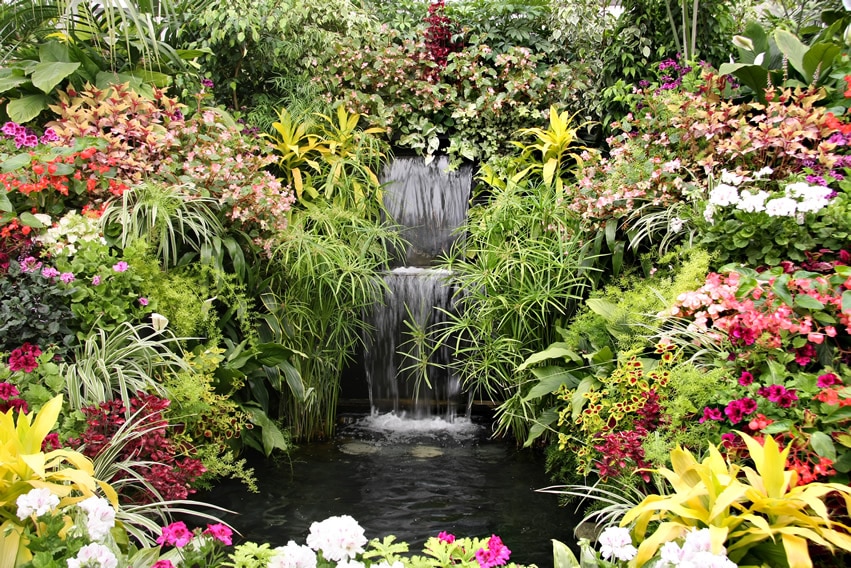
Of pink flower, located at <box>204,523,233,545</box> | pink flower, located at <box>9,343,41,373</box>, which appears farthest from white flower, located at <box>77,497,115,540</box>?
pink flower, located at <box>9,343,41,373</box>

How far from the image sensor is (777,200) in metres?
3.15

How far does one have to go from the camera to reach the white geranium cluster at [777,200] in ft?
10.3

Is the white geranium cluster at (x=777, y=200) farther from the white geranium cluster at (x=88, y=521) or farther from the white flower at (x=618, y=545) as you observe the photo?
the white geranium cluster at (x=88, y=521)

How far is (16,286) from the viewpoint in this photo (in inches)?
Result: 131

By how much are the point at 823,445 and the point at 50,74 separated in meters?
4.80

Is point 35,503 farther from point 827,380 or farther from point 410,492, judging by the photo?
point 827,380

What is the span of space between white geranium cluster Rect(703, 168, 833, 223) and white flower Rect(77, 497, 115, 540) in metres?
2.95

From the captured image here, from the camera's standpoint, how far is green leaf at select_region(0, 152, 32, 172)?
3723 mm

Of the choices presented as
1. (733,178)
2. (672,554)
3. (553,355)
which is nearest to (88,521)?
(672,554)

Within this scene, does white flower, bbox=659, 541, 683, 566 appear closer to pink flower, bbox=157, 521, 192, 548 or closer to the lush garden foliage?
the lush garden foliage

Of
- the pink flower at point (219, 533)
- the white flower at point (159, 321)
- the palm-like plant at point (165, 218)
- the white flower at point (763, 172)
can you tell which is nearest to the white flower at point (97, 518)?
the pink flower at point (219, 533)

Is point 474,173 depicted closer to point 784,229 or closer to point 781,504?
point 784,229

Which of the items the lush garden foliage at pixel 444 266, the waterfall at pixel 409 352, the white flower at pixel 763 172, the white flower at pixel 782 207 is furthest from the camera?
the waterfall at pixel 409 352

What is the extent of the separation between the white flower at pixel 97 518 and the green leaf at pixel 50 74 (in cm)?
345
